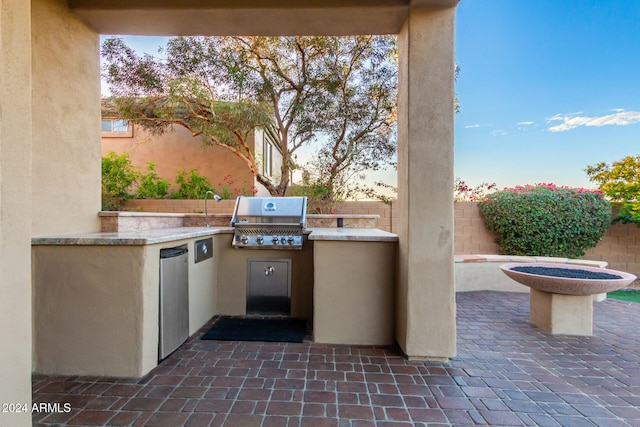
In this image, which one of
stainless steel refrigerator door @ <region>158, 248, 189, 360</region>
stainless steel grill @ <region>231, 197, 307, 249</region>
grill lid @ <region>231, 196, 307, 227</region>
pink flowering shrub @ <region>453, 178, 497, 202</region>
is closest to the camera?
stainless steel refrigerator door @ <region>158, 248, 189, 360</region>

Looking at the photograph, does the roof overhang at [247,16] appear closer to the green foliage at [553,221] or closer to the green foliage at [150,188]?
the green foliage at [150,188]

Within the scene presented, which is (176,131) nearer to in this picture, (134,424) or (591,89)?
(134,424)

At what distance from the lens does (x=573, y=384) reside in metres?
2.08

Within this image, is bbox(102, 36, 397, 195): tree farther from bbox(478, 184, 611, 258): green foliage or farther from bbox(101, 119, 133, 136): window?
bbox(478, 184, 611, 258): green foliage

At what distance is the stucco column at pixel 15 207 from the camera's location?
1.32 metres

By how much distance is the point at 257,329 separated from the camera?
314 cm

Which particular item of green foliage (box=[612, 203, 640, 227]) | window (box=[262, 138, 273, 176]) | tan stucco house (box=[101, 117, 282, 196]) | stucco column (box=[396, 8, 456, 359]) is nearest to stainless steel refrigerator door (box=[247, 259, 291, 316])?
stucco column (box=[396, 8, 456, 359])

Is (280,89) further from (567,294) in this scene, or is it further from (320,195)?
(567,294)

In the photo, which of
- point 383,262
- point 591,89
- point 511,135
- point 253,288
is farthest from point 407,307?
point 591,89

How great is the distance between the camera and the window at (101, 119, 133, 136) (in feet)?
24.1

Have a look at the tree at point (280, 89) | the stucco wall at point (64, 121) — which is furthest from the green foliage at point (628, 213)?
the stucco wall at point (64, 121)

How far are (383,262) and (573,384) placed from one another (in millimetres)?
1630

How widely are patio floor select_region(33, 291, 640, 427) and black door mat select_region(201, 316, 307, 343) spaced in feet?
0.43

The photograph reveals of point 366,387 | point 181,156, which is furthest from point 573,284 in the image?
point 181,156
